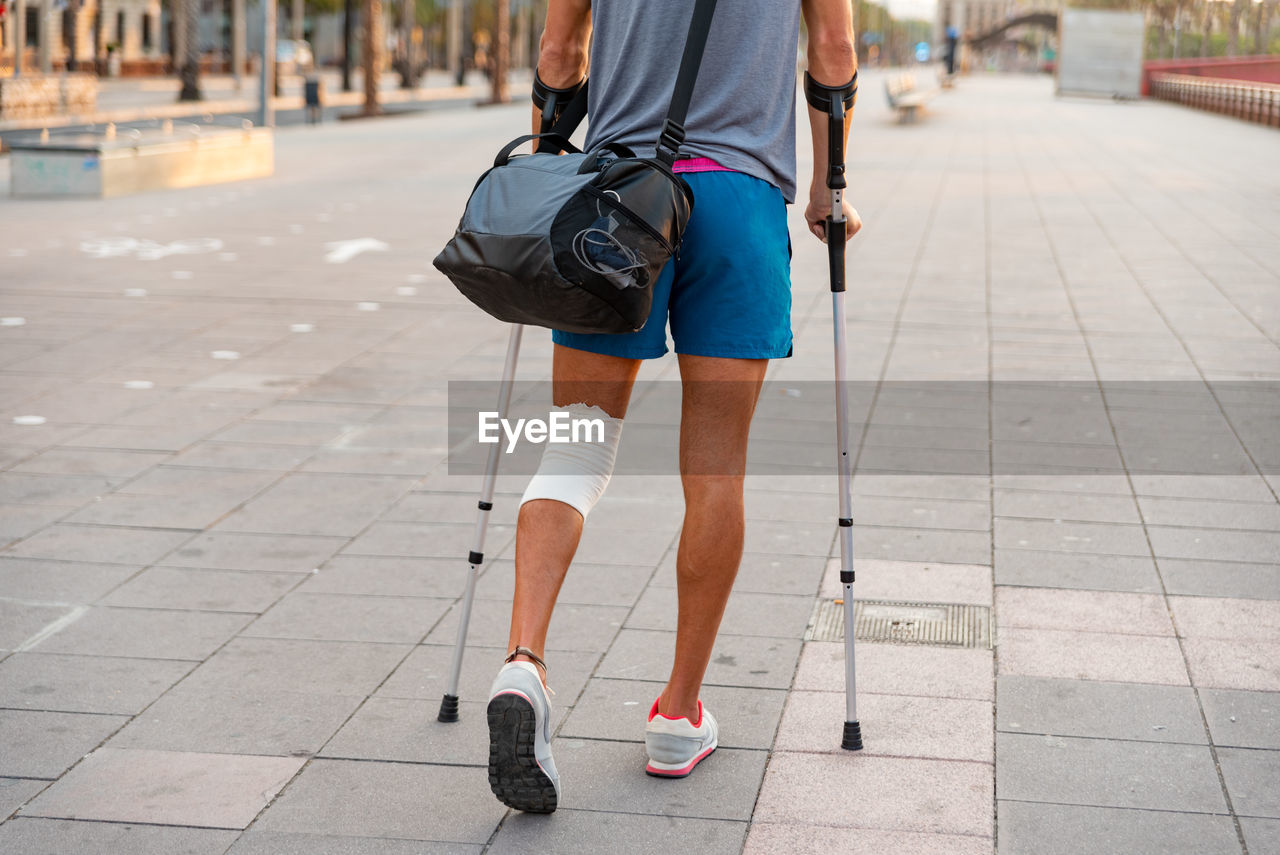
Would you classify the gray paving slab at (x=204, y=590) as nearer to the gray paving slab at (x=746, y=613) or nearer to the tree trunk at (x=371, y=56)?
the gray paving slab at (x=746, y=613)

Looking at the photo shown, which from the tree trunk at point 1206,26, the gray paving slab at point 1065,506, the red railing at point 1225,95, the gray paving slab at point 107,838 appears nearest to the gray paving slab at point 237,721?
the gray paving slab at point 107,838

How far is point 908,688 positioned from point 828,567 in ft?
3.40

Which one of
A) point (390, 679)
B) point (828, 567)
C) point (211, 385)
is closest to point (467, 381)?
point (211, 385)

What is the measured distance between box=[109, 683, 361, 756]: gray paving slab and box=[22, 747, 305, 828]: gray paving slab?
Result: 0.05 meters

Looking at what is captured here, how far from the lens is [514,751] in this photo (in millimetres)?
2781

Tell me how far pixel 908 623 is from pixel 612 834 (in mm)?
1515

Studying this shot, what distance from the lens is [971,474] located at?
5859 millimetres

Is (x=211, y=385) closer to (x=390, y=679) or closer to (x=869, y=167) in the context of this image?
(x=390, y=679)

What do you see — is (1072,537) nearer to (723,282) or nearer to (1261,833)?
(1261,833)

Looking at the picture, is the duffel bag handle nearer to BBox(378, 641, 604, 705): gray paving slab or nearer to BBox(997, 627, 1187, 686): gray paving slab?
BBox(378, 641, 604, 705): gray paving slab

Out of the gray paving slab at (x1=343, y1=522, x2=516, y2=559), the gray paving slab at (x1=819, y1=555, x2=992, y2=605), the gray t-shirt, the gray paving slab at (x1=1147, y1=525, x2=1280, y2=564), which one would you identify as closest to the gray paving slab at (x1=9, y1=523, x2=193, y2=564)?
the gray paving slab at (x1=343, y1=522, x2=516, y2=559)

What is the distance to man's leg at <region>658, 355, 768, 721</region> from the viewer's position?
9.86 ft

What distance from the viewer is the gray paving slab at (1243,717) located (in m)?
3.36

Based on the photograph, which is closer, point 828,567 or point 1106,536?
point 828,567
